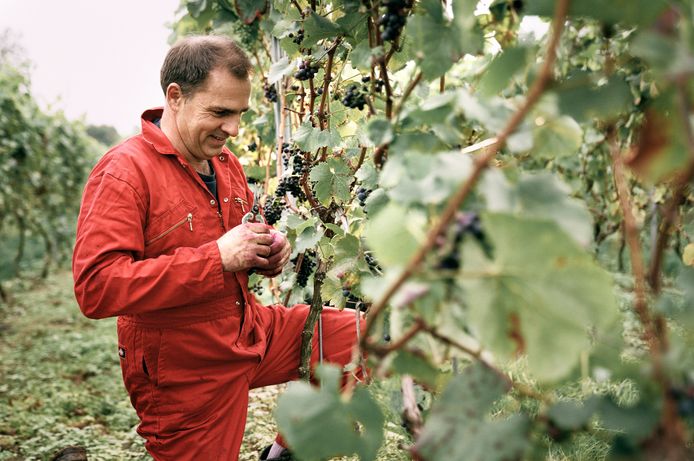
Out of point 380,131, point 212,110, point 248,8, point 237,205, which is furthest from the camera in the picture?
point 248,8

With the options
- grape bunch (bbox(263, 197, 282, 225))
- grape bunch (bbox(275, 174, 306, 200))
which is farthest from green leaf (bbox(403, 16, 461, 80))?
grape bunch (bbox(263, 197, 282, 225))

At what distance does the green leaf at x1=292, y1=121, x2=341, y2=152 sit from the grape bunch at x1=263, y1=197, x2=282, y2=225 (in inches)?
21.0

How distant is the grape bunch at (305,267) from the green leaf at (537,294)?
1748mm

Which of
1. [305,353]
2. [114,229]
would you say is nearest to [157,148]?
[114,229]

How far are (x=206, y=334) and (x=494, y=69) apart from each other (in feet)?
5.20

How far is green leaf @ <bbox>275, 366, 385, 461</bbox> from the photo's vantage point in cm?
62

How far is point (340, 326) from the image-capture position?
7.89 feet

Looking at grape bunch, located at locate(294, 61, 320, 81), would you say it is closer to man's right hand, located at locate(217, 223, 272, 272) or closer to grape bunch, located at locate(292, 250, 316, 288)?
man's right hand, located at locate(217, 223, 272, 272)

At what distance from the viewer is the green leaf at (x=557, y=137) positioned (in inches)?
30.9

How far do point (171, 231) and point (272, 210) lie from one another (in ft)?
1.44

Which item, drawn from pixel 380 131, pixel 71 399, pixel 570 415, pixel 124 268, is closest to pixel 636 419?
pixel 570 415

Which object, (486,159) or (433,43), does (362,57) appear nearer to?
(433,43)

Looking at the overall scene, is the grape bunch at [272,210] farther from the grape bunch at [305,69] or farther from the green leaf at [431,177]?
the green leaf at [431,177]

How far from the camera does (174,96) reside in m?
2.11
